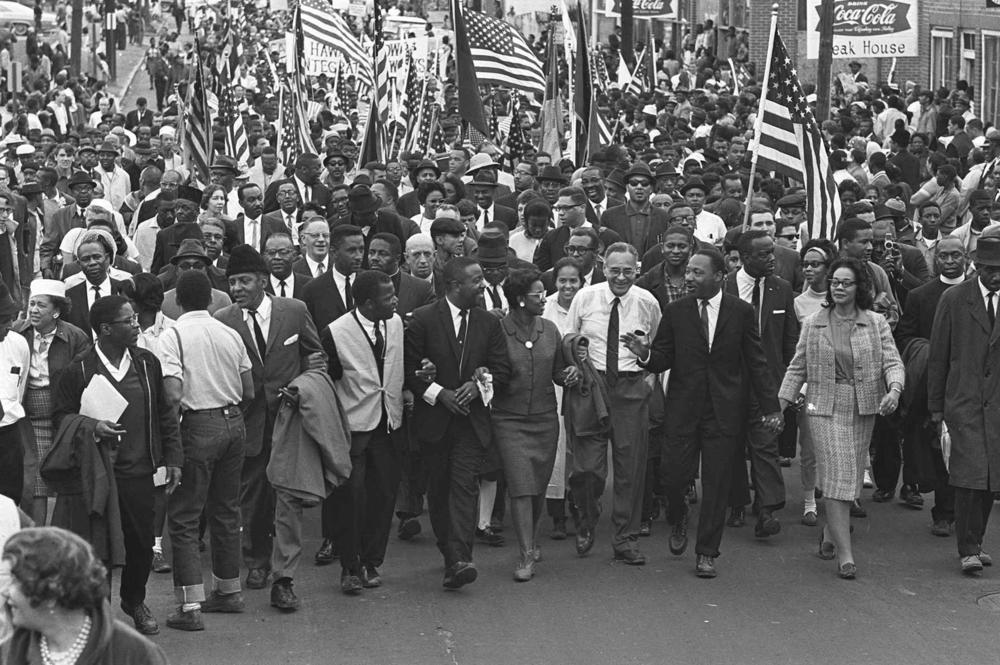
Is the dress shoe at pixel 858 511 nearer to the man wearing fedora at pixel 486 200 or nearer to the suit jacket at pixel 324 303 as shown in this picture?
the suit jacket at pixel 324 303

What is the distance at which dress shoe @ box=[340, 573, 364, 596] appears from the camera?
10.0m

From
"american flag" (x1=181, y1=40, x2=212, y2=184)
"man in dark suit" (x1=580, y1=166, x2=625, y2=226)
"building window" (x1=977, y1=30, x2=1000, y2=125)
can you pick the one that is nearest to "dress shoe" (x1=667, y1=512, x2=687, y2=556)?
"man in dark suit" (x1=580, y1=166, x2=625, y2=226)

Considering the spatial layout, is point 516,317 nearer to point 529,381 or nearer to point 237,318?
point 529,381

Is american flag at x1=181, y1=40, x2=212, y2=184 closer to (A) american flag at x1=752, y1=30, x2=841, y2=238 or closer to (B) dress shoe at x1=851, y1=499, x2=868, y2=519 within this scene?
(A) american flag at x1=752, y1=30, x2=841, y2=238

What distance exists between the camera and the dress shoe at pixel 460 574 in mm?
9977

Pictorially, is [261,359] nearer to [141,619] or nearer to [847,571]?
[141,619]

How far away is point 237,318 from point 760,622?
3250 millimetres

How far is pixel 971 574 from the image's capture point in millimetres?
10492

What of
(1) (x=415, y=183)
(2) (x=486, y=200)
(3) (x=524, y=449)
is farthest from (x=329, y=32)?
(3) (x=524, y=449)

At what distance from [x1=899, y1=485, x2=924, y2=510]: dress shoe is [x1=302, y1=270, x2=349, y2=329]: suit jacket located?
4068mm

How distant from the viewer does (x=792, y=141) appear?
14195 millimetres

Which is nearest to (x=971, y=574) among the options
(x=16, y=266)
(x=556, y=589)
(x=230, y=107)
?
(x=556, y=589)

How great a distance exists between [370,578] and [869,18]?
62.6 ft

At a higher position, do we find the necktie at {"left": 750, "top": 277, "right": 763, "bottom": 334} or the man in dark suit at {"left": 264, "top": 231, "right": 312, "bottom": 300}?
the man in dark suit at {"left": 264, "top": 231, "right": 312, "bottom": 300}
